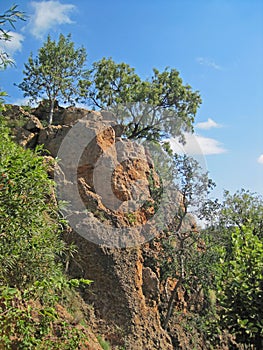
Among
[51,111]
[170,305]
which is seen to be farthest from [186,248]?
[51,111]

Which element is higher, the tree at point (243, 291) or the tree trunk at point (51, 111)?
the tree trunk at point (51, 111)

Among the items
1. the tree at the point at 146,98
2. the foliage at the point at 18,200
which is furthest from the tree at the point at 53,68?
the foliage at the point at 18,200

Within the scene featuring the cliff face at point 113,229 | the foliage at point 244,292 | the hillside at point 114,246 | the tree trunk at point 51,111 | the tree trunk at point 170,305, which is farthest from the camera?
the tree trunk at point 51,111

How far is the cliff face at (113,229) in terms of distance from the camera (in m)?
11.7

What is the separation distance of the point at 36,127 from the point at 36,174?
1116 centimetres

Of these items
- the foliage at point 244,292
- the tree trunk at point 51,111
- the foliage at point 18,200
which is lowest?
the foliage at point 244,292

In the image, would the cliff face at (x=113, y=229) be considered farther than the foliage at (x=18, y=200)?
Yes

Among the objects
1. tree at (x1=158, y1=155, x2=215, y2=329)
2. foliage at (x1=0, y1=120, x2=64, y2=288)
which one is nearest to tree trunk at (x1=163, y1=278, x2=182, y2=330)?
tree at (x1=158, y1=155, x2=215, y2=329)

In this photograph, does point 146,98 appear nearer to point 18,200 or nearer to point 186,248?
point 186,248

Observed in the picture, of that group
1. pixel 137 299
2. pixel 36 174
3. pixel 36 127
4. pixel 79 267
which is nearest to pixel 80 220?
pixel 79 267

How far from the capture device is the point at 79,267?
11.9 meters

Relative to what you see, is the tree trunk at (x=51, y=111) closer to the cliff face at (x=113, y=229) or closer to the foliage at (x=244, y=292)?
the cliff face at (x=113, y=229)

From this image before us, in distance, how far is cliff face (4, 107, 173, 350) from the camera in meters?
11.7

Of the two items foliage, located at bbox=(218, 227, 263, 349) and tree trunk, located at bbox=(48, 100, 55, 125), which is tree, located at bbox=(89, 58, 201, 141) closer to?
tree trunk, located at bbox=(48, 100, 55, 125)
